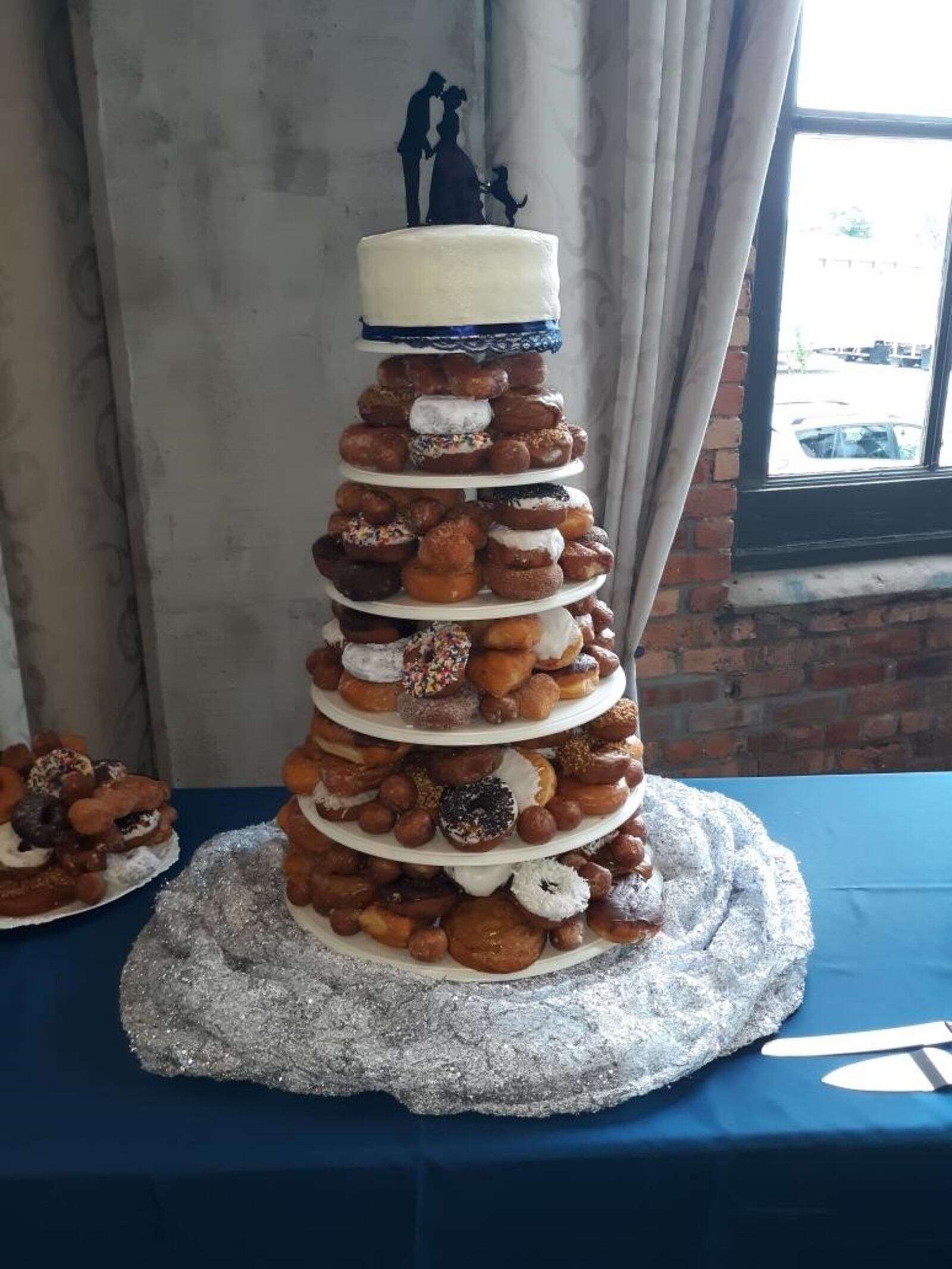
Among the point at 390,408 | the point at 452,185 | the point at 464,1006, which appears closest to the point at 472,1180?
the point at 464,1006

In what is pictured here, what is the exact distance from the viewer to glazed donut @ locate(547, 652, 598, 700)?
102 cm

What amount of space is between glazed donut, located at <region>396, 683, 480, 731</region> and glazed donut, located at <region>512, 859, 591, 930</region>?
161 millimetres

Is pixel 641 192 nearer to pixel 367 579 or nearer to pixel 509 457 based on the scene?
pixel 509 457

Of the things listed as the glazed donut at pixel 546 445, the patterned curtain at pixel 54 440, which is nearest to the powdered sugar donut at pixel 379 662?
the glazed donut at pixel 546 445

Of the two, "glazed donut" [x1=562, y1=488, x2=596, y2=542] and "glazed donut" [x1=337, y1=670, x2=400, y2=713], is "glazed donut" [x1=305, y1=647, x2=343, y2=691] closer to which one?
"glazed donut" [x1=337, y1=670, x2=400, y2=713]

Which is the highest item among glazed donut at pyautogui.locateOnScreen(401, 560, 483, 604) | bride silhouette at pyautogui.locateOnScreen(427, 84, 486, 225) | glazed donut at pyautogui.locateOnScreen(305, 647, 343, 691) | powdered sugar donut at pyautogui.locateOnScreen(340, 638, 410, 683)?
bride silhouette at pyautogui.locateOnScreen(427, 84, 486, 225)

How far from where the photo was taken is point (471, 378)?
3.08 feet

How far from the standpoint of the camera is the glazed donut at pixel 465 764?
38.9 inches

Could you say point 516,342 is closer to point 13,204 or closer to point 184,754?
point 13,204

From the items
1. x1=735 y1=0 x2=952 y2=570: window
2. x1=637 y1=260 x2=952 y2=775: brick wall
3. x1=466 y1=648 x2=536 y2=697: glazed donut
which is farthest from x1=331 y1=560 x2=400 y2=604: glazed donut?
x1=735 y1=0 x2=952 y2=570: window

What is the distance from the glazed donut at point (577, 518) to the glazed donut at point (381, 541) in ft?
0.49

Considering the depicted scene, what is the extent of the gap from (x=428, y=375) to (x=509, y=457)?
108 millimetres

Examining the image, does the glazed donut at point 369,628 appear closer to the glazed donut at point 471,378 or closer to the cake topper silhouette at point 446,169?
the glazed donut at point 471,378

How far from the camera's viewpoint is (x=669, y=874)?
45.5 inches
